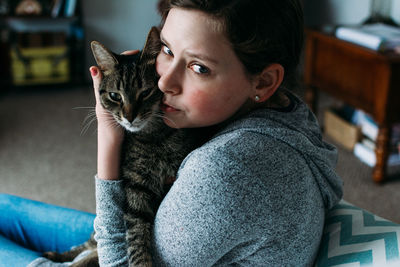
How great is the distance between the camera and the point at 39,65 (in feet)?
12.1

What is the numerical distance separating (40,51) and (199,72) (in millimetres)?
3175

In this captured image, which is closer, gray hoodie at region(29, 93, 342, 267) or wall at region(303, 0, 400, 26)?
gray hoodie at region(29, 93, 342, 267)

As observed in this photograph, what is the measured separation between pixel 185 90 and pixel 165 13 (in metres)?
0.21

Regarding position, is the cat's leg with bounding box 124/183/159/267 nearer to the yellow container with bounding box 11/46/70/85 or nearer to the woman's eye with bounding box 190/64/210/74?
the woman's eye with bounding box 190/64/210/74

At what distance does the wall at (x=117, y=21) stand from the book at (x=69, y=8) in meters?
0.24

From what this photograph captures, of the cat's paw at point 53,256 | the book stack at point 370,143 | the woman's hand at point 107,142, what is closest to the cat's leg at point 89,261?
the cat's paw at point 53,256

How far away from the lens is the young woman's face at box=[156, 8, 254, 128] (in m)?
0.81

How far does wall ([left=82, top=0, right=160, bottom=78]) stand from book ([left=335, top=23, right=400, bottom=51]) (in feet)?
6.32

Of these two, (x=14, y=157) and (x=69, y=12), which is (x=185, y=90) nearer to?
(x=14, y=157)

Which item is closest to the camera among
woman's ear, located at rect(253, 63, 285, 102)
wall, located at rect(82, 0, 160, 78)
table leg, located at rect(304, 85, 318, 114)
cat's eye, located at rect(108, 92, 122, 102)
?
woman's ear, located at rect(253, 63, 285, 102)

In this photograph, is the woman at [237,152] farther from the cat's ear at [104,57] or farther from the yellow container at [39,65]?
the yellow container at [39,65]

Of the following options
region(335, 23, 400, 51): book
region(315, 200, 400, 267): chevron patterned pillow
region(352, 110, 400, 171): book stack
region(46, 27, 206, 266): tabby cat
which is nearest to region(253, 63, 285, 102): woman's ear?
region(46, 27, 206, 266): tabby cat

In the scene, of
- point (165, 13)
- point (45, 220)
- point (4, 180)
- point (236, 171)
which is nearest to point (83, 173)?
point (4, 180)

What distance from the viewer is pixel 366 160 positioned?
2654 millimetres
